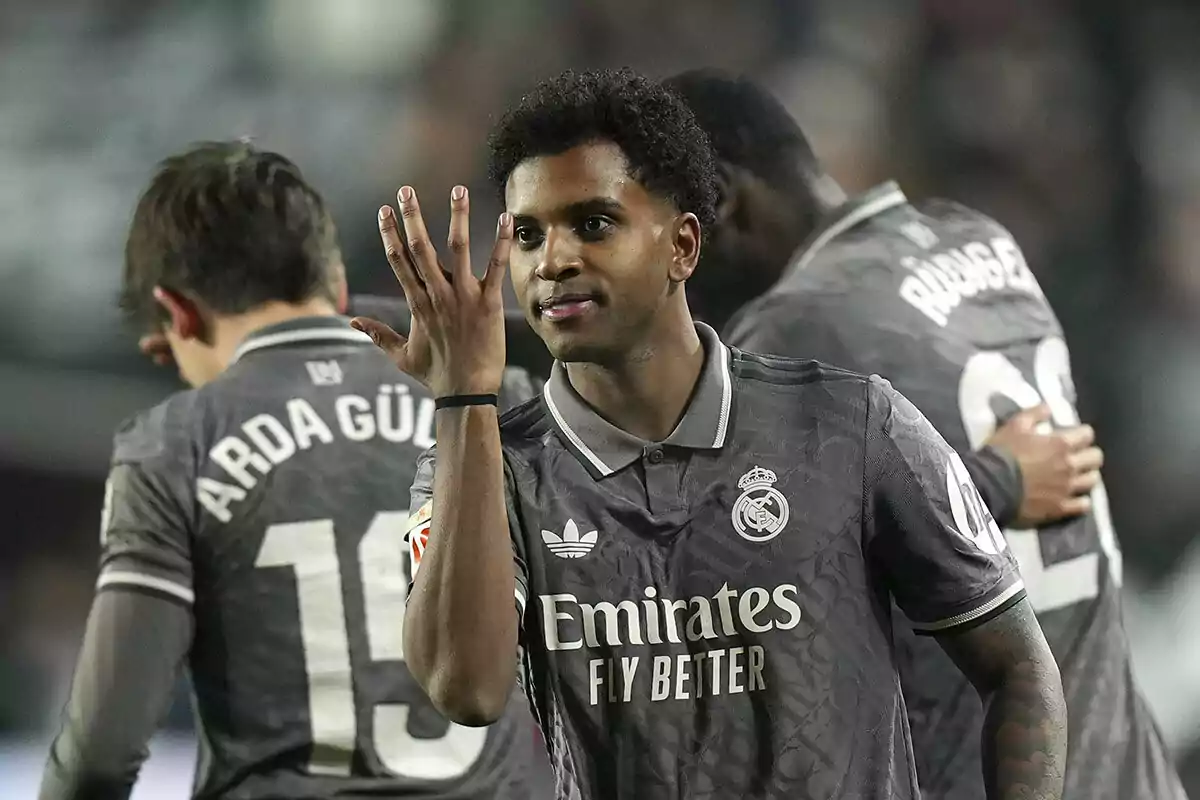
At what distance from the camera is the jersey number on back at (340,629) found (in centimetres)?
199

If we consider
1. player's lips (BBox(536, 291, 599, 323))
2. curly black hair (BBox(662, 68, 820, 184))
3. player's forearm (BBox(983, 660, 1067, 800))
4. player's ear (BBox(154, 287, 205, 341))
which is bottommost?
player's forearm (BBox(983, 660, 1067, 800))

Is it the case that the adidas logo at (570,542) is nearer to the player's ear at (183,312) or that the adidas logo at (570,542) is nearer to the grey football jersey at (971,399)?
the grey football jersey at (971,399)

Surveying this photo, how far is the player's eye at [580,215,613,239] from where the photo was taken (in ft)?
4.50

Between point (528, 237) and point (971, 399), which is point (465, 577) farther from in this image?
point (971, 399)

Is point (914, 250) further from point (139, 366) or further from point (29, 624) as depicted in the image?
point (29, 624)

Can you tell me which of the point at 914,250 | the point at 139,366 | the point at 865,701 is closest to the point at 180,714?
the point at 139,366

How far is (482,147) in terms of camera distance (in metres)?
3.39

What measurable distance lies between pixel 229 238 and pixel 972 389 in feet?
3.55

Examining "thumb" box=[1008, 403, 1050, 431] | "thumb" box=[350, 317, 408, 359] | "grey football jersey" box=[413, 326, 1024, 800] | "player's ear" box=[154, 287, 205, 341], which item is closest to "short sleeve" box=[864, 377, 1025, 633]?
"grey football jersey" box=[413, 326, 1024, 800]

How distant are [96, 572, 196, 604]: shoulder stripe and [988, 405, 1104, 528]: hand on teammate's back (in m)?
1.09

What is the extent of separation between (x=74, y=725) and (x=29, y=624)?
1210mm

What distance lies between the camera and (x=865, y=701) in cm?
138

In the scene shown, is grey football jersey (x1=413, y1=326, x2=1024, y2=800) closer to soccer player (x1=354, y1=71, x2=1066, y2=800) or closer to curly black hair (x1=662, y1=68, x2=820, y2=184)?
soccer player (x1=354, y1=71, x2=1066, y2=800)

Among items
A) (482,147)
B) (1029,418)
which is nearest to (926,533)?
(1029,418)
